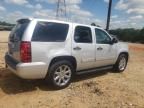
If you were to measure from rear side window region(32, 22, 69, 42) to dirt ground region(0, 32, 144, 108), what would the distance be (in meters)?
1.40

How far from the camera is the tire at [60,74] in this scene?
19.4 feet

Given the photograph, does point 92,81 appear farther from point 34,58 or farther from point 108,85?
point 34,58

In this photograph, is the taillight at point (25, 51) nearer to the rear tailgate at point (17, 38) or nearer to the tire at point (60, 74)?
the rear tailgate at point (17, 38)

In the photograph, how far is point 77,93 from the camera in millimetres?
5926

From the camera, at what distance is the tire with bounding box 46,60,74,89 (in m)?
5.90

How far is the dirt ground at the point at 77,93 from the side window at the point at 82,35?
1305mm

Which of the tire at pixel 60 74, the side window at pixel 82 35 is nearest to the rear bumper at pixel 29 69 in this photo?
the tire at pixel 60 74

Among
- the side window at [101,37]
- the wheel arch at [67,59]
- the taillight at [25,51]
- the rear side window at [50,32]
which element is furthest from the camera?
the side window at [101,37]

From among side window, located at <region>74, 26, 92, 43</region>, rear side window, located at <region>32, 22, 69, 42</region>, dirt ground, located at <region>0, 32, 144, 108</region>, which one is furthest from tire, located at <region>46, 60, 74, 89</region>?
side window, located at <region>74, 26, 92, 43</region>

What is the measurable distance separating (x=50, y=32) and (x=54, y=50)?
1.60 ft

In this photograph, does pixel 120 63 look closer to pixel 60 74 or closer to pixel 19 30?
pixel 60 74

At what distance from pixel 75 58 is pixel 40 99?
1660 mm

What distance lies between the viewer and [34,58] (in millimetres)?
5461

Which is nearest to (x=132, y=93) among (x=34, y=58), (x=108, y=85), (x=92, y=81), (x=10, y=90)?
(x=108, y=85)
